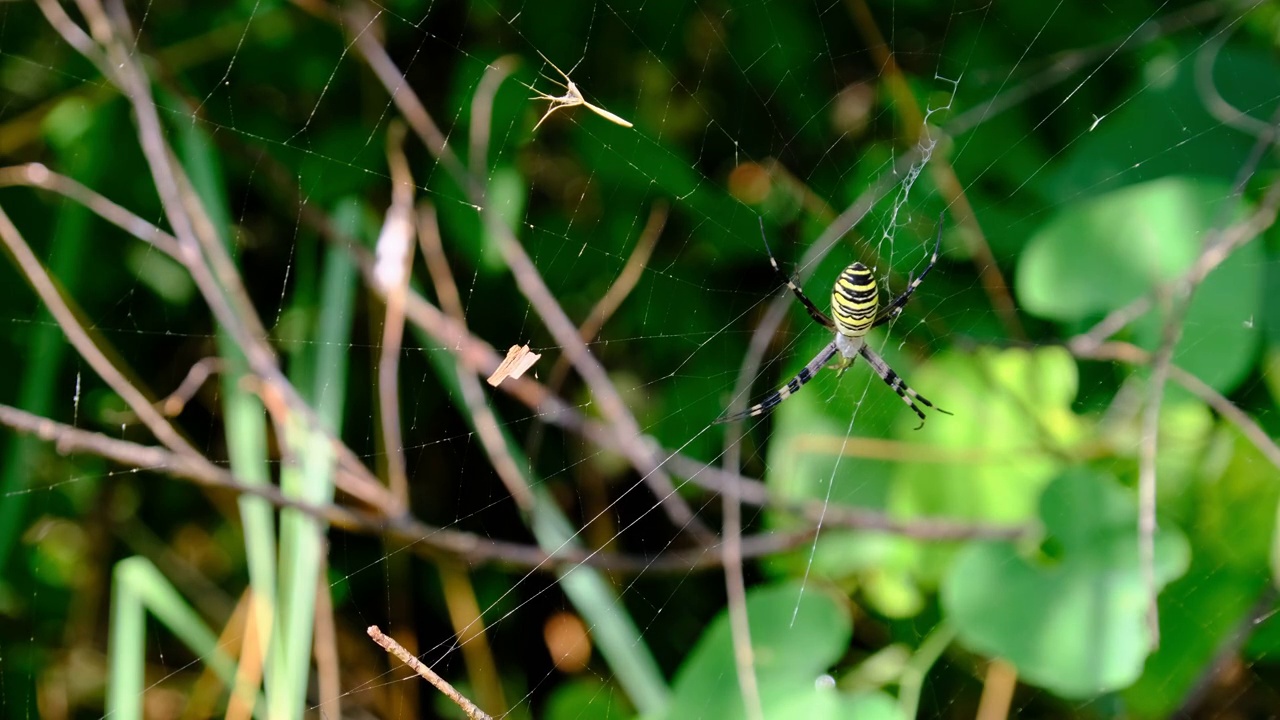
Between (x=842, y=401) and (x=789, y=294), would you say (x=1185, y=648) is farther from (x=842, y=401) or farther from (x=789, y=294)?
(x=789, y=294)

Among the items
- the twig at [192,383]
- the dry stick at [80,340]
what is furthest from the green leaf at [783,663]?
the twig at [192,383]

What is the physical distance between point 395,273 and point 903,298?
1.28 m

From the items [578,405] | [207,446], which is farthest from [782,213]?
[207,446]

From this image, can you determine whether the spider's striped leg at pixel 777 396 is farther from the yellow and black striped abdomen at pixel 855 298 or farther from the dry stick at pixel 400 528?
the dry stick at pixel 400 528

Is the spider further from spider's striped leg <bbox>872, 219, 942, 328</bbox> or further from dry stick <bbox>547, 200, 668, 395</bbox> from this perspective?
dry stick <bbox>547, 200, 668, 395</bbox>

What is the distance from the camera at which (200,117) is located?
7.68ft

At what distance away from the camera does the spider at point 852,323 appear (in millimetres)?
2162

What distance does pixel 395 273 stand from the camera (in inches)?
92.7

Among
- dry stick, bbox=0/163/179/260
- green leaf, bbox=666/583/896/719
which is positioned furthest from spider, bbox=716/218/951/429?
dry stick, bbox=0/163/179/260

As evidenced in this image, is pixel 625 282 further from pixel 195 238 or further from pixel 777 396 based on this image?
pixel 195 238

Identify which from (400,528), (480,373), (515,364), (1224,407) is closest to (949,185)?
(1224,407)

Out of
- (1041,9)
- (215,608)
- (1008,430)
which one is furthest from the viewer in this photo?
(215,608)

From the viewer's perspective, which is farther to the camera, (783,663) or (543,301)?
(543,301)

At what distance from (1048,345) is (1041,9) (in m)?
0.86
